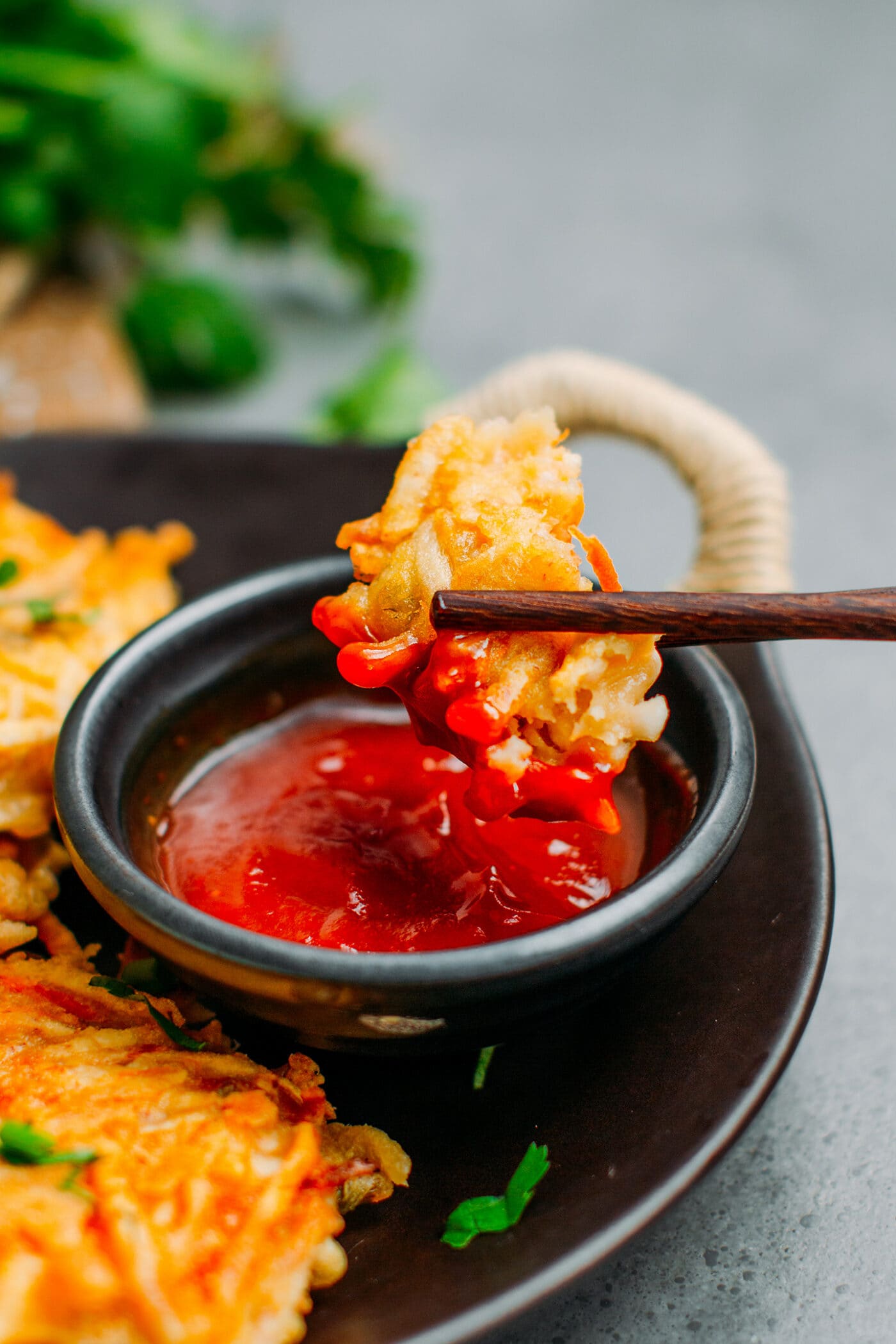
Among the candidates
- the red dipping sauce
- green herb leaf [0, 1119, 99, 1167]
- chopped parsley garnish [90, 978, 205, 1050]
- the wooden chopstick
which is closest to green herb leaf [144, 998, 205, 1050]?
chopped parsley garnish [90, 978, 205, 1050]

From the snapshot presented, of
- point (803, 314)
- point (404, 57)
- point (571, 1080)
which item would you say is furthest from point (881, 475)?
point (404, 57)

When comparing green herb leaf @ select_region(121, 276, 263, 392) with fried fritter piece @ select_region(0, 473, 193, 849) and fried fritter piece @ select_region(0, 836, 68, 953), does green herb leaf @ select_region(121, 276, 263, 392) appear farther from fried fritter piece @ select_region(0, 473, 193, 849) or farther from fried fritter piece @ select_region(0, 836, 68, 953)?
fried fritter piece @ select_region(0, 836, 68, 953)

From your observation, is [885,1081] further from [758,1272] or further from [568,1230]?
[568,1230]

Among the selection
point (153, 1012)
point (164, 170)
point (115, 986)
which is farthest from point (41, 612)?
point (164, 170)

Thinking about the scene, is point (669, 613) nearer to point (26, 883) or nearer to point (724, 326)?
point (26, 883)

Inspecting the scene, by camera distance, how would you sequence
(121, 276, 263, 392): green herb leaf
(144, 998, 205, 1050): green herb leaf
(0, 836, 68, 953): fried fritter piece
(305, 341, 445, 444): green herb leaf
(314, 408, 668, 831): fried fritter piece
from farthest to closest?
(121, 276, 263, 392): green herb leaf
(305, 341, 445, 444): green herb leaf
(0, 836, 68, 953): fried fritter piece
(144, 998, 205, 1050): green herb leaf
(314, 408, 668, 831): fried fritter piece

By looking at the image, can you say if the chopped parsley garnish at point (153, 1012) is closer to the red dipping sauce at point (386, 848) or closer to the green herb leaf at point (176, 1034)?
the green herb leaf at point (176, 1034)
